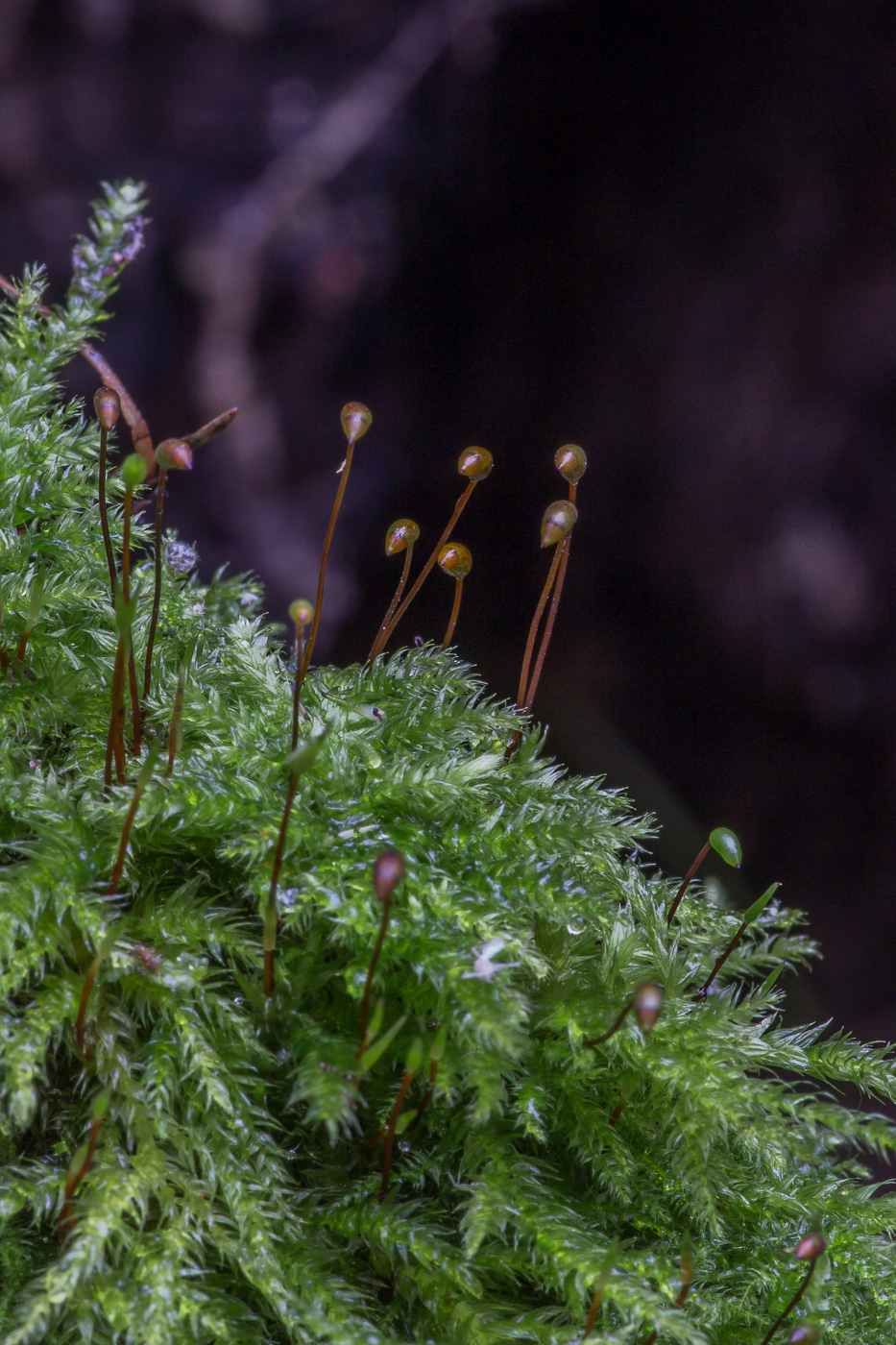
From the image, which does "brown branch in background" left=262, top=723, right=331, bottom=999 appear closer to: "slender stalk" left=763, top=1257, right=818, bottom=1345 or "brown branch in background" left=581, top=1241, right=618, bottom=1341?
"brown branch in background" left=581, top=1241, right=618, bottom=1341

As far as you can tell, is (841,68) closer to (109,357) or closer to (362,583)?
(362,583)

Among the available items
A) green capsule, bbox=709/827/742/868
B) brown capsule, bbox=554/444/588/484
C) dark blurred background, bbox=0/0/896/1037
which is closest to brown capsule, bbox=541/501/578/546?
brown capsule, bbox=554/444/588/484

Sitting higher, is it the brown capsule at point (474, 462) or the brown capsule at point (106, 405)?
the brown capsule at point (474, 462)

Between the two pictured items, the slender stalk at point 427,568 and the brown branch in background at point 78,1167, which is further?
the slender stalk at point 427,568

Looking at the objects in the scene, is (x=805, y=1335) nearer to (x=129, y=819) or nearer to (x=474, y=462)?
(x=129, y=819)

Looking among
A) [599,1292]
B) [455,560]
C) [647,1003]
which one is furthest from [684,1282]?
[455,560]

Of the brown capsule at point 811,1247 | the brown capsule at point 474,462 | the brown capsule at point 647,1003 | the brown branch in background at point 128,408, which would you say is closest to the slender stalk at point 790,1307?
the brown capsule at point 811,1247

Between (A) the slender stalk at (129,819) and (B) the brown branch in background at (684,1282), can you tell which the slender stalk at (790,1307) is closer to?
(B) the brown branch in background at (684,1282)

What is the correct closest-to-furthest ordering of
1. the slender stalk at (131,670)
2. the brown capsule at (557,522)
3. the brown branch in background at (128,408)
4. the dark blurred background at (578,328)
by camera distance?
the slender stalk at (131,670)
the brown capsule at (557,522)
the brown branch in background at (128,408)
the dark blurred background at (578,328)
